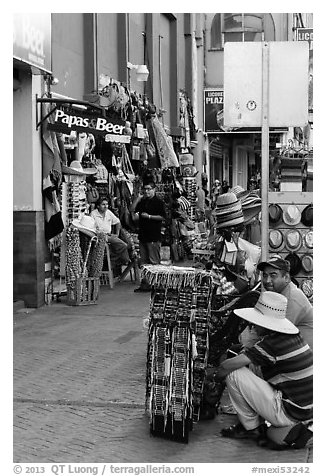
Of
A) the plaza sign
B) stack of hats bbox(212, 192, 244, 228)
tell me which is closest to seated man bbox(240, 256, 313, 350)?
stack of hats bbox(212, 192, 244, 228)

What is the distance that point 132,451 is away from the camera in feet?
19.2

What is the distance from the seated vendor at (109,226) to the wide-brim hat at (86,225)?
241mm

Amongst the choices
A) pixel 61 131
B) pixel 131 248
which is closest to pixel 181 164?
pixel 131 248

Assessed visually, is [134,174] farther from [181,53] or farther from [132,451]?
[132,451]

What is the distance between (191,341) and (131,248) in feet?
30.6

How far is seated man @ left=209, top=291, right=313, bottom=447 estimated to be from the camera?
5.72 meters

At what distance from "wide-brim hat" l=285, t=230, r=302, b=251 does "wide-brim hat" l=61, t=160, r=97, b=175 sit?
587cm

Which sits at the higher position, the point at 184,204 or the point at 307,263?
the point at 184,204

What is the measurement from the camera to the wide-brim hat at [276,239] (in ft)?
26.5

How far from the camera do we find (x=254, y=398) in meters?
5.84

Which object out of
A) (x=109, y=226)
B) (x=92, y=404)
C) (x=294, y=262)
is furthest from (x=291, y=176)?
(x=109, y=226)

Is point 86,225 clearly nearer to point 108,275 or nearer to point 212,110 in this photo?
point 108,275

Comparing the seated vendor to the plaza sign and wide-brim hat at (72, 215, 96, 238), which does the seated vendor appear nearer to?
wide-brim hat at (72, 215, 96, 238)

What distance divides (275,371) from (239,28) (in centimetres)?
2609
